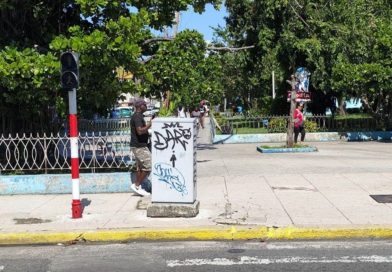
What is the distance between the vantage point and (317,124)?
22.8 m

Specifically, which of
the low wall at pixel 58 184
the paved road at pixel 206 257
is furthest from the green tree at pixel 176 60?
the paved road at pixel 206 257

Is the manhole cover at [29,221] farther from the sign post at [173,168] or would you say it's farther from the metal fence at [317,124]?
the metal fence at [317,124]

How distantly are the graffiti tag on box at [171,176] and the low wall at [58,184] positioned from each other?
7.93 ft

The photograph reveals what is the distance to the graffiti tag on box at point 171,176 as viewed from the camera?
24.5ft

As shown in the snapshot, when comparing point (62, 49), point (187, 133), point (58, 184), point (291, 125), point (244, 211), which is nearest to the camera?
point (187, 133)

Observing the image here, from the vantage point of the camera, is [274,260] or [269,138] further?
[269,138]

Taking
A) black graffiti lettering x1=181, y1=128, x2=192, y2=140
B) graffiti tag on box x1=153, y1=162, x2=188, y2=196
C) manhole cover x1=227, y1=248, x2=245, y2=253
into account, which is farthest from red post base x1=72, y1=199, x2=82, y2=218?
manhole cover x1=227, y1=248, x2=245, y2=253

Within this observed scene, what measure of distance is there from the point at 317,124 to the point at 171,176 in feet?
54.4

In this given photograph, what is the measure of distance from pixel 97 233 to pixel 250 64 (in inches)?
831

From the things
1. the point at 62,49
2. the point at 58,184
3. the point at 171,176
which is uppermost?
the point at 62,49

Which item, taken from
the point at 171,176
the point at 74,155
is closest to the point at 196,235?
the point at 171,176

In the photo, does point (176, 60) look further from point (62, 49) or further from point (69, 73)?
point (69, 73)

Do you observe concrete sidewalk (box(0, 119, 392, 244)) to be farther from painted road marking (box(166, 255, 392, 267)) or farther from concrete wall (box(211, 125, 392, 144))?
concrete wall (box(211, 125, 392, 144))

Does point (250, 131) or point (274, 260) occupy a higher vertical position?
point (250, 131)
